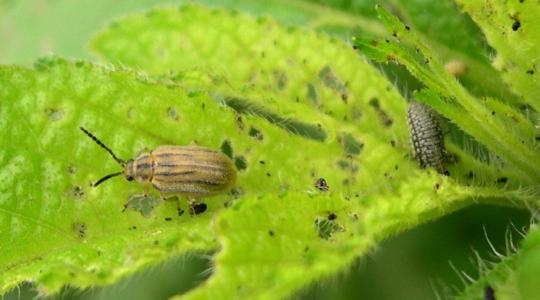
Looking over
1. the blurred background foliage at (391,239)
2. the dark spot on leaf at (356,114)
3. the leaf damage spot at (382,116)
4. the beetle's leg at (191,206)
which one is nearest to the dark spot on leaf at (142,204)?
the beetle's leg at (191,206)

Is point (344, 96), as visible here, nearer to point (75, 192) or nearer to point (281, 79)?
point (281, 79)

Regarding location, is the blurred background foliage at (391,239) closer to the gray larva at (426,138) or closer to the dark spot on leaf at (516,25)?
Result: the gray larva at (426,138)

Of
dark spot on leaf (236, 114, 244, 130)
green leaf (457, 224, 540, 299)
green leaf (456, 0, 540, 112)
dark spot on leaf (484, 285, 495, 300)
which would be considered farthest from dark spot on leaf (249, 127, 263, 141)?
dark spot on leaf (484, 285, 495, 300)

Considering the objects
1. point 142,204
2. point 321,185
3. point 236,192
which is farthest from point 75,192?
point 321,185

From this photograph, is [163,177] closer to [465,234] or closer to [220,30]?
[220,30]

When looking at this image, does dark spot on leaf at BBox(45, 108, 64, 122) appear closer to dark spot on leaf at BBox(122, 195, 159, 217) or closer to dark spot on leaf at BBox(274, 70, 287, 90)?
dark spot on leaf at BBox(122, 195, 159, 217)

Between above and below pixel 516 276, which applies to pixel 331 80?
above
